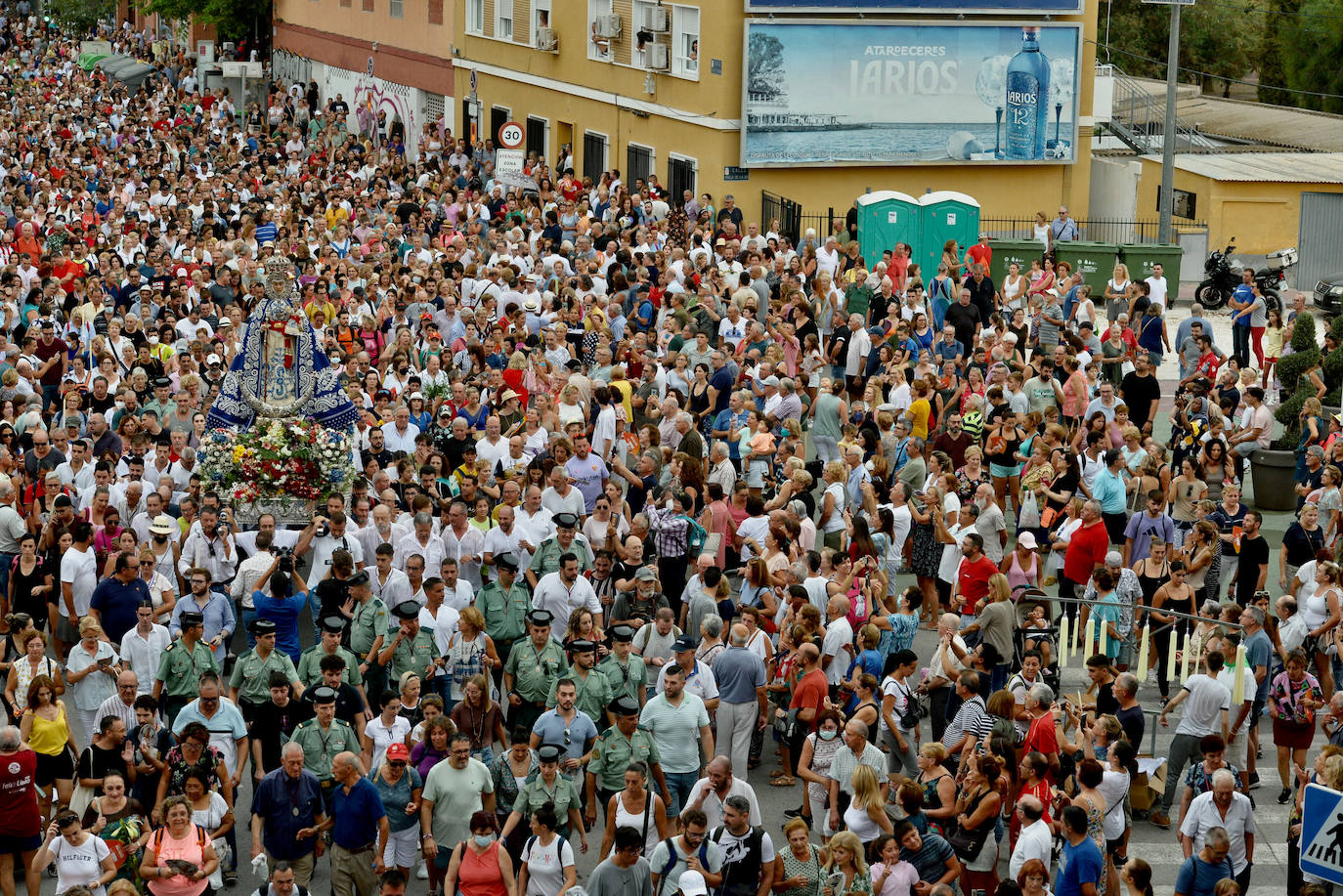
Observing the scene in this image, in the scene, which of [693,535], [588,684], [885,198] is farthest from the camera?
[885,198]

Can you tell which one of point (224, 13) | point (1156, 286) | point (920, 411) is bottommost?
point (920, 411)

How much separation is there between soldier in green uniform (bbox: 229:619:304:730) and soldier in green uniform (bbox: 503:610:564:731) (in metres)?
1.40

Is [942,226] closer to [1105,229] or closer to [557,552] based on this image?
[1105,229]

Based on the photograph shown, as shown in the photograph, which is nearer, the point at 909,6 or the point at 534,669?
the point at 534,669

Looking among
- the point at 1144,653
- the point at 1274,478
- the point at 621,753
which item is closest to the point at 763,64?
the point at 1274,478

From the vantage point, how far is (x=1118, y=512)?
16.6 metres

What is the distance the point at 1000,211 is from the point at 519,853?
25663mm

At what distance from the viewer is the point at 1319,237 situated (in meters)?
34.4

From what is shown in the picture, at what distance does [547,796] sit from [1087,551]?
6.15 meters

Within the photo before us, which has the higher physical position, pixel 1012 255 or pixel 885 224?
pixel 885 224

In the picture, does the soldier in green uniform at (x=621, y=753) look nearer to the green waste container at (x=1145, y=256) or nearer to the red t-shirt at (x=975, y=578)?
the red t-shirt at (x=975, y=578)

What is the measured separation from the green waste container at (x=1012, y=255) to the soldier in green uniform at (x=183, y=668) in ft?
65.4

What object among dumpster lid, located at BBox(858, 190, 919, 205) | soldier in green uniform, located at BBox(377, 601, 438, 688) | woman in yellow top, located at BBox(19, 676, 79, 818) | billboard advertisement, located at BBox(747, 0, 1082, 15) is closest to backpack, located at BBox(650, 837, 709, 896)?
soldier in green uniform, located at BBox(377, 601, 438, 688)

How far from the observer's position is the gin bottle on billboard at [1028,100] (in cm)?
3394
